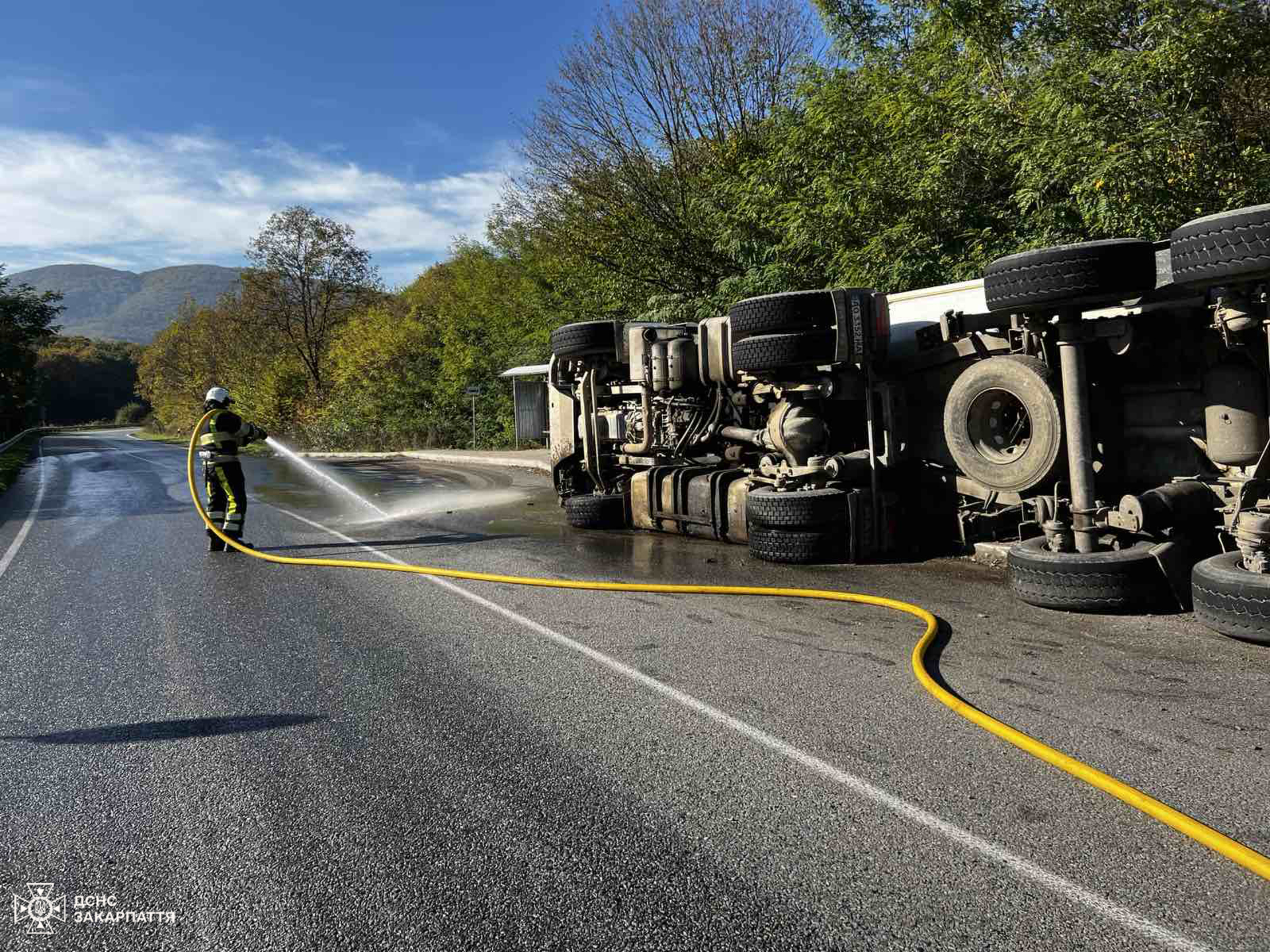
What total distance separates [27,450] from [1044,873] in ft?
145

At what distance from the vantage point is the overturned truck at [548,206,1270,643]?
5184mm

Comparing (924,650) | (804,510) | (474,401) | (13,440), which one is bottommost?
(924,650)

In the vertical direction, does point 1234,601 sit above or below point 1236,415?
below

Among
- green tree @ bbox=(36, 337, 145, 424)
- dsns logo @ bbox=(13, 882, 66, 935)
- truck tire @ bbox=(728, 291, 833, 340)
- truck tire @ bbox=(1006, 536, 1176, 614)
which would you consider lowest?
dsns logo @ bbox=(13, 882, 66, 935)

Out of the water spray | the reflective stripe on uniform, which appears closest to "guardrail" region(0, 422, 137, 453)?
the water spray

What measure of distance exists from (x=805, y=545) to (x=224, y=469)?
6.27 metres

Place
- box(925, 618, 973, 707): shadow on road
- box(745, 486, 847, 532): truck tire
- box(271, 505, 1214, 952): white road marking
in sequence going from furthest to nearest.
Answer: box(745, 486, 847, 532): truck tire < box(925, 618, 973, 707): shadow on road < box(271, 505, 1214, 952): white road marking

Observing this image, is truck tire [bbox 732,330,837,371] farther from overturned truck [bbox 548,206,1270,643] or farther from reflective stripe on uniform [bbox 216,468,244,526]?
reflective stripe on uniform [bbox 216,468,244,526]

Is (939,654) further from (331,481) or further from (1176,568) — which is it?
(331,481)

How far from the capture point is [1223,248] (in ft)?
14.8

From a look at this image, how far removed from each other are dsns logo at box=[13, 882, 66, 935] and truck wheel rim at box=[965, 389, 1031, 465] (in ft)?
20.1

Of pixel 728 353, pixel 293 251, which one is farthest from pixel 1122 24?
pixel 293 251

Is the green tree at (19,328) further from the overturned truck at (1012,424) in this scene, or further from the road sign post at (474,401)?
the overturned truck at (1012,424)

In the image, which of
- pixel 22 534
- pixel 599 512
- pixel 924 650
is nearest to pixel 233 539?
pixel 599 512
